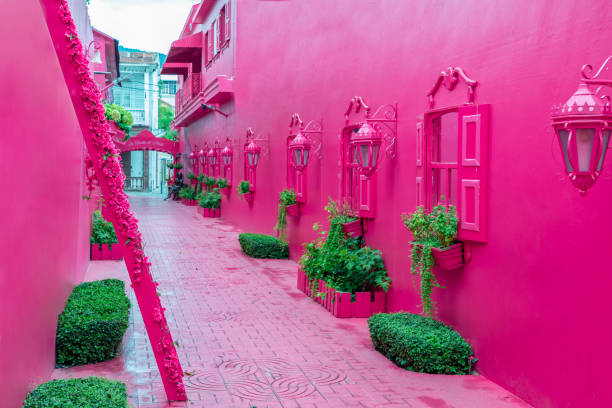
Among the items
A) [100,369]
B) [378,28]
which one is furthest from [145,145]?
[100,369]

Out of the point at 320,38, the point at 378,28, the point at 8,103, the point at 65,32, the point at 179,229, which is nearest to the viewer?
the point at 8,103

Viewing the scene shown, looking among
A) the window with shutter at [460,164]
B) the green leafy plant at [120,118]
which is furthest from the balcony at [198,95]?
the window with shutter at [460,164]

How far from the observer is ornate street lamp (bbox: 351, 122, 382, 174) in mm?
7559

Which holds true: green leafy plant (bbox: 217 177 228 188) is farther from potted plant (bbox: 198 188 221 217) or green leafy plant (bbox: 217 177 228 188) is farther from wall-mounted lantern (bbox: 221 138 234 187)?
potted plant (bbox: 198 188 221 217)

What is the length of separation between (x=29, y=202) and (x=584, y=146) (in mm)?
3872

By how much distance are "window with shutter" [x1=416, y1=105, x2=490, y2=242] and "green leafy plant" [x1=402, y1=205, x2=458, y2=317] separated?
12 centimetres

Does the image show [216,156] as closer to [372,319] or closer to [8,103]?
[372,319]

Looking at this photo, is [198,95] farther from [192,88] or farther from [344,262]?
[344,262]

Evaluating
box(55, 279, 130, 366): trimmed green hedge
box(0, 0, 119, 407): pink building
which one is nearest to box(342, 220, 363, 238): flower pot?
box(55, 279, 130, 366): trimmed green hedge

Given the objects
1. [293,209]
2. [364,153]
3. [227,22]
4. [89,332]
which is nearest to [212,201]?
[227,22]

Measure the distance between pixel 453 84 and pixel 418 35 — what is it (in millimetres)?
1174

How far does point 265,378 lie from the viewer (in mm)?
6012

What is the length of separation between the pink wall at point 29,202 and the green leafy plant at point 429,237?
3563 millimetres

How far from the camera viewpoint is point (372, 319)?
6.98 m
